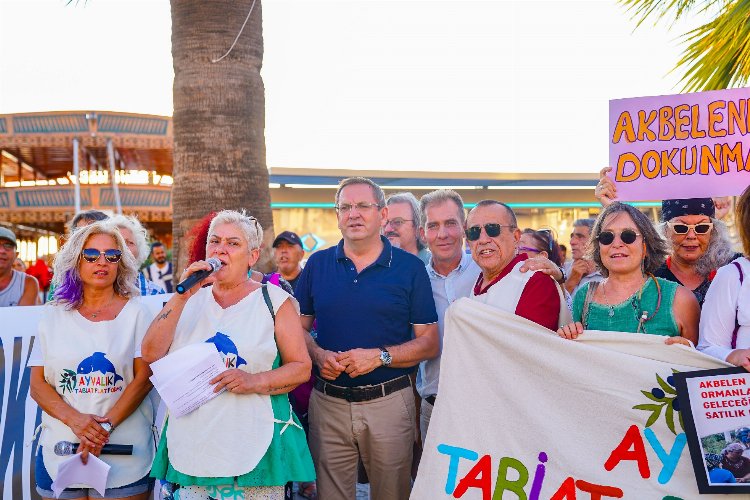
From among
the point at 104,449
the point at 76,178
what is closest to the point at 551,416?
the point at 104,449

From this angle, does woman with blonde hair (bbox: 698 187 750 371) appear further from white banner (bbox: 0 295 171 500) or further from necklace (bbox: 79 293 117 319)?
white banner (bbox: 0 295 171 500)

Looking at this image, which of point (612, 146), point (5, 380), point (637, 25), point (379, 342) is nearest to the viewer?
point (379, 342)

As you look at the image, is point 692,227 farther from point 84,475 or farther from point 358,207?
point 84,475

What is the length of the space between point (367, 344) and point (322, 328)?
0.30 meters

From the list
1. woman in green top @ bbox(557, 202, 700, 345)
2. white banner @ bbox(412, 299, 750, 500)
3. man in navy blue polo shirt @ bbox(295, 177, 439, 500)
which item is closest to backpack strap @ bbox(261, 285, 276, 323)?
man in navy blue polo shirt @ bbox(295, 177, 439, 500)

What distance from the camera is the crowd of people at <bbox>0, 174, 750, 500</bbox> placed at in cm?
343

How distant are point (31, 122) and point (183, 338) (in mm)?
32492

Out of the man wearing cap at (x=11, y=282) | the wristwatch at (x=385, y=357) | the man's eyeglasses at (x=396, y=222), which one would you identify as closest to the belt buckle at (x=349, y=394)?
the wristwatch at (x=385, y=357)

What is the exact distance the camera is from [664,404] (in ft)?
10.8

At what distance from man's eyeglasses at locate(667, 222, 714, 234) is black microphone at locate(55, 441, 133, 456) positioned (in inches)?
131

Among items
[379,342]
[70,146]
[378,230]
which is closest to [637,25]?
[378,230]

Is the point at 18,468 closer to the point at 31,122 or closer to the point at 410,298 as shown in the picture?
the point at 410,298

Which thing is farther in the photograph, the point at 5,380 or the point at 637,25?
the point at 637,25

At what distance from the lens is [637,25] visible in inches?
267
